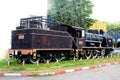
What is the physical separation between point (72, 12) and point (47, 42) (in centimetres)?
2084

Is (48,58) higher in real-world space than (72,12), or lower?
lower

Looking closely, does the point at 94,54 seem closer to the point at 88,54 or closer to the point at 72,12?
the point at 88,54

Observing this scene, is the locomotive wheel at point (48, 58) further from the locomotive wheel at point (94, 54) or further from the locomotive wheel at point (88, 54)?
the locomotive wheel at point (94, 54)

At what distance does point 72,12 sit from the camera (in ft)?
131

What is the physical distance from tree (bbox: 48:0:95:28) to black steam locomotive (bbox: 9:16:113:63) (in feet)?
43.5

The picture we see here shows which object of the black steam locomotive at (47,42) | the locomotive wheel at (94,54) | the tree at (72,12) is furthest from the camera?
the tree at (72,12)

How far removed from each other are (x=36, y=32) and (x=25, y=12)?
5.09m

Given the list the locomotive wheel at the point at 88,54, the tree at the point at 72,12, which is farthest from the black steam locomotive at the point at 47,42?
the tree at the point at 72,12

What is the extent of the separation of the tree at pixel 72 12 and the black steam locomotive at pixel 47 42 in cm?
1326

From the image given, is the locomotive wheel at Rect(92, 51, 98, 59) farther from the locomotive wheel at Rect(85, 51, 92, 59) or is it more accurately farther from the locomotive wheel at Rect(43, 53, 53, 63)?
the locomotive wheel at Rect(43, 53, 53, 63)

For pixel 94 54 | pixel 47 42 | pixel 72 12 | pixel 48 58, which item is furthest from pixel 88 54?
pixel 72 12

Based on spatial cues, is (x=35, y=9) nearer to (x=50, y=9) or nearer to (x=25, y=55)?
(x=25, y=55)

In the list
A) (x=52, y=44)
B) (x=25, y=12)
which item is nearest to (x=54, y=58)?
(x=52, y=44)

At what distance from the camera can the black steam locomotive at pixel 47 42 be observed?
18562 mm
